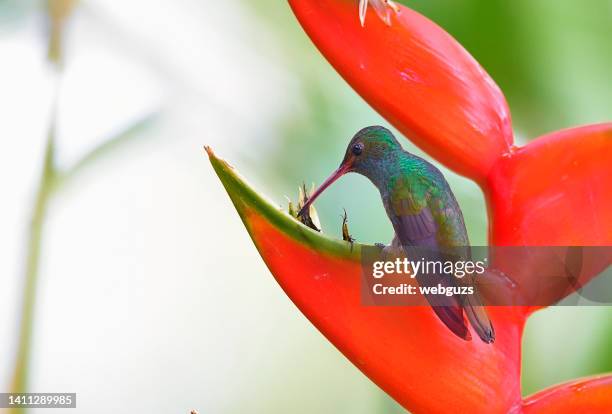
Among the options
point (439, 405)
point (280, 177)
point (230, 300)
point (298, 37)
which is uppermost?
point (298, 37)

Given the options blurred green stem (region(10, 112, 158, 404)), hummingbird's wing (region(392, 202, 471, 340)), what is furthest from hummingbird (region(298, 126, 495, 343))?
blurred green stem (region(10, 112, 158, 404))

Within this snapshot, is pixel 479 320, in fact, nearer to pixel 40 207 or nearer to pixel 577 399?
pixel 577 399

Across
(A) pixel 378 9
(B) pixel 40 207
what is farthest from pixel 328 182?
(B) pixel 40 207

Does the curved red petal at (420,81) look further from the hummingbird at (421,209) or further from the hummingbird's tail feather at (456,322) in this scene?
the hummingbird's tail feather at (456,322)

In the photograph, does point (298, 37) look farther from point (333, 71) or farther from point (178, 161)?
point (178, 161)

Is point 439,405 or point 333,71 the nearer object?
point 439,405

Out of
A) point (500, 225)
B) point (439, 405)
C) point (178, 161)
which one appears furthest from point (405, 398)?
point (178, 161)
